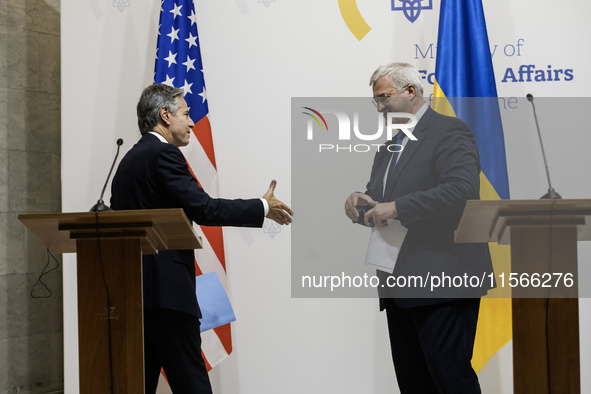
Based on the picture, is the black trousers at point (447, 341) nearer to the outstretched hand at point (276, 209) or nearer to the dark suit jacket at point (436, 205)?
the dark suit jacket at point (436, 205)

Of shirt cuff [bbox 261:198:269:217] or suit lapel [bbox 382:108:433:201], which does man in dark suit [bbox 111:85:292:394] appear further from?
suit lapel [bbox 382:108:433:201]

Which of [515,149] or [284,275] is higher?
[515,149]

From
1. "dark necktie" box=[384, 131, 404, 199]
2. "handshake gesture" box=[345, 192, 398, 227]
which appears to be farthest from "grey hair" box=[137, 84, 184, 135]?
"dark necktie" box=[384, 131, 404, 199]

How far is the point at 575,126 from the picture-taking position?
3.79 meters

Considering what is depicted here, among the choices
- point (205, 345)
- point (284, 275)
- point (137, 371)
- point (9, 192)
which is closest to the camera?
point (137, 371)

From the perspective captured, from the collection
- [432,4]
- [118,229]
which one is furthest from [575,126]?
[118,229]

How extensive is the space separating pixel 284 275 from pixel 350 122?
1029 mm

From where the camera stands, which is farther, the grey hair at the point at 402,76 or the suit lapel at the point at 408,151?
the grey hair at the point at 402,76

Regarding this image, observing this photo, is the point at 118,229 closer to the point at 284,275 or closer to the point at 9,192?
the point at 284,275

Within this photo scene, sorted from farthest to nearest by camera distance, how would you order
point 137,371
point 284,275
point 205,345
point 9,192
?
point 9,192 → point 284,275 → point 205,345 → point 137,371

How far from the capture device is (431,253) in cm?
274

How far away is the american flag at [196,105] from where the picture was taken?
148 inches

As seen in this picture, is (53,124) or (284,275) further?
(53,124)

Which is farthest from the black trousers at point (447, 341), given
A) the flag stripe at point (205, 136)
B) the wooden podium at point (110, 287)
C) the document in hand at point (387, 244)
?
the flag stripe at point (205, 136)
